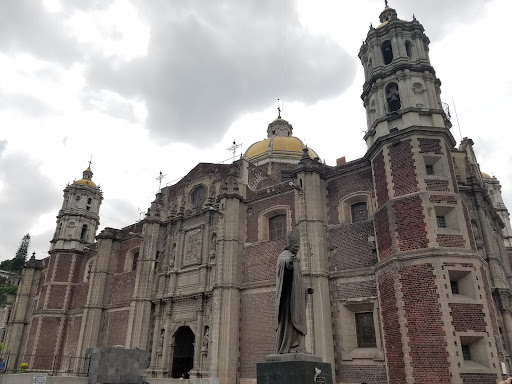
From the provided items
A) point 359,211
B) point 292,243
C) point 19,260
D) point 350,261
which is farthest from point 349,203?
point 19,260

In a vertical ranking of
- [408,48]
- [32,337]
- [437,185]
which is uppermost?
[408,48]

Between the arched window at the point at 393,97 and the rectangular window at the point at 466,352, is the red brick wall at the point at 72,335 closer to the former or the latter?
the rectangular window at the point at 466,352

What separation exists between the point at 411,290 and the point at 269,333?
306 inches

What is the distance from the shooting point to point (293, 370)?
714 cm

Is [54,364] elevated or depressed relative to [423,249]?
depressed

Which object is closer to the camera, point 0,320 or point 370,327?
point 370,327

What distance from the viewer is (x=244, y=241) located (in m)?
23.7

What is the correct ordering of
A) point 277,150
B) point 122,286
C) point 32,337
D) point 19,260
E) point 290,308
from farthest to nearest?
point 19,260 < point 277,150 < point 32,337 < point 122,286 < point 290,308

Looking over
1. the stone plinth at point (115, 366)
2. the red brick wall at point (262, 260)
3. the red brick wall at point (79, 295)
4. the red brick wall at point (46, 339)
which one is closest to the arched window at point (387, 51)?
the red brick wall at point (262, 260)

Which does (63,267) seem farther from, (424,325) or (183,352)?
(424,325)

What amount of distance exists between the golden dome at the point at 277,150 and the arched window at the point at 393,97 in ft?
47.4

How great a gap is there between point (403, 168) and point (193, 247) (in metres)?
14.3

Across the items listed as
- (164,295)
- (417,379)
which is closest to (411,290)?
(417,379)

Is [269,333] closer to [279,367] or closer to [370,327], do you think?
[370,327]
